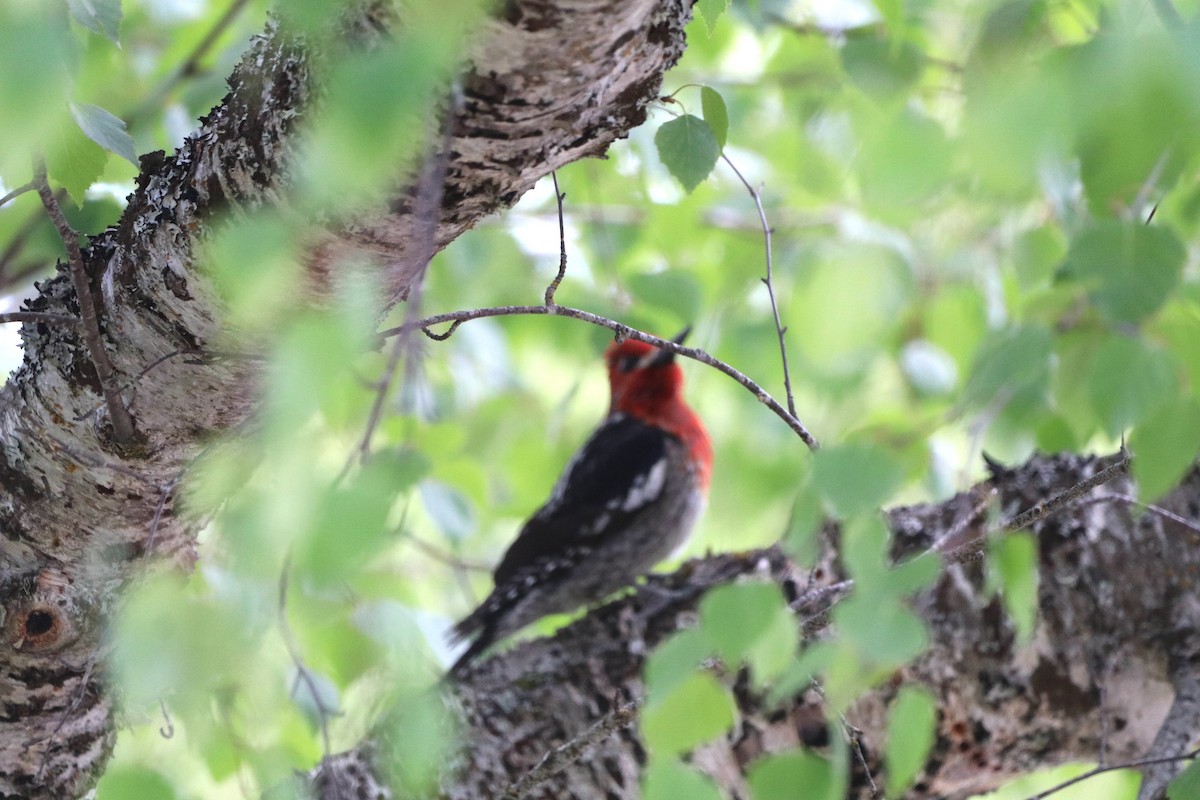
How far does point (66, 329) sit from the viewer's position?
3.41ft

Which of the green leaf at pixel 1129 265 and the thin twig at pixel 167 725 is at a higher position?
the thin twig at pixel 167 725

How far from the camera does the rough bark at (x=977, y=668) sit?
4.66ft

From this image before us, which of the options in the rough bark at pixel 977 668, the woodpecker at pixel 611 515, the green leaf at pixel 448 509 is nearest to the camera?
the rough bark at pixel 977 668

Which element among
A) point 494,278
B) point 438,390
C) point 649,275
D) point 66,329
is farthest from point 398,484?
point 438,390

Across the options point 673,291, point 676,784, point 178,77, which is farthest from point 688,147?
point 178,77

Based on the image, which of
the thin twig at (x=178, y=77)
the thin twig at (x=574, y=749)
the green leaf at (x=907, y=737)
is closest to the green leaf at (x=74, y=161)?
the thin twig at (x=574, y=749)

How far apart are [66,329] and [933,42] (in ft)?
6.57

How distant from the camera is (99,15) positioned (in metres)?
0.84

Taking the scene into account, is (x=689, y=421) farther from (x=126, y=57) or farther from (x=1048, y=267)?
(x=126, y=57)

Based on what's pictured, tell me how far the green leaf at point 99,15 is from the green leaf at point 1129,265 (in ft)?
2.62

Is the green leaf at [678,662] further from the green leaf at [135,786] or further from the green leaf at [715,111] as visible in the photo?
the green leaf at [715,111]

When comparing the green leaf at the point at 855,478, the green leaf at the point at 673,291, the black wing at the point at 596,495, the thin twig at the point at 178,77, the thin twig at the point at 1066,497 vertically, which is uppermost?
the thin twig at the point at 178,77

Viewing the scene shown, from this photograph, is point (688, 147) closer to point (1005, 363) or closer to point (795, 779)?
point (1005, 363)

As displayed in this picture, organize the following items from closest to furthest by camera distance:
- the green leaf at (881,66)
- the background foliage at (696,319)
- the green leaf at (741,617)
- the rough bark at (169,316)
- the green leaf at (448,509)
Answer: the background foliage at (696,319) < the green leaf at (741,617) < the rough bark at (169,316) < the green leaf at (881,66) < the green leaf at (448,509)
